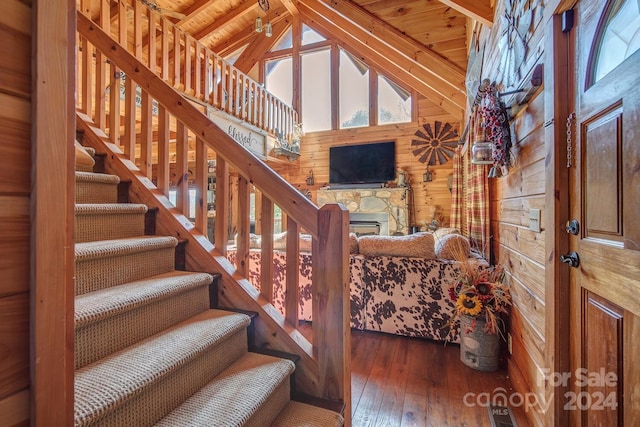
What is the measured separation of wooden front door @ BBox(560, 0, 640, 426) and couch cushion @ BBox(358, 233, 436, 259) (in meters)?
1.20

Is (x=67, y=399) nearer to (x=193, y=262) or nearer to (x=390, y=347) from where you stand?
(x=193, y=262)

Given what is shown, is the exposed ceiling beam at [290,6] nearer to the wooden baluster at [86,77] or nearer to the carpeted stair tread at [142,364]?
the wooden baluster at [86,77]

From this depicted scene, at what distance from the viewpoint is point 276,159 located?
5754mm

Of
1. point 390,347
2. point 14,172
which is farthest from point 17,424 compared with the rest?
point 390,347

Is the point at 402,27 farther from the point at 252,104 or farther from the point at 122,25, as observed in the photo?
the point at 122,25

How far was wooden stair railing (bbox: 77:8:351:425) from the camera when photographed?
129 centimetres

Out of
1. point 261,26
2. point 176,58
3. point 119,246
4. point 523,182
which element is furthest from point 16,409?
point 261,26

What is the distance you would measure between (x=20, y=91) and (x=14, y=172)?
0.45ft

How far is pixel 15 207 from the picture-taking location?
0.47 metres

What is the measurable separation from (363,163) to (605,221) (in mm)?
5183

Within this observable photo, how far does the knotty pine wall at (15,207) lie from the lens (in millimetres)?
452

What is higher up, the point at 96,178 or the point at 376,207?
the point at 96,178

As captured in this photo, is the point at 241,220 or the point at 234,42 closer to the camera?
the point at 241,220

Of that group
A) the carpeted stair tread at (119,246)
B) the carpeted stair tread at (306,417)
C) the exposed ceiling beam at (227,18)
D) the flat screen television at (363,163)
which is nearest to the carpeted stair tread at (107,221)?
the carpeted stair tread at (119,246)
